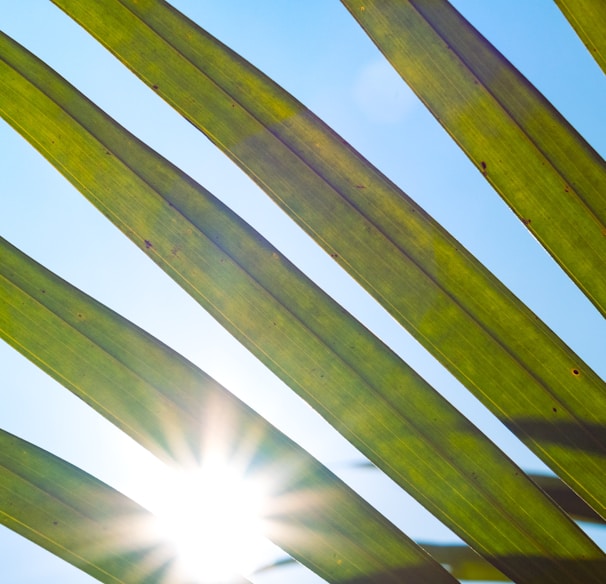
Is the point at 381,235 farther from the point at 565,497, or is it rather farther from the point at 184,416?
the point at 565,497

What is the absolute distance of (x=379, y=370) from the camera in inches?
38.6

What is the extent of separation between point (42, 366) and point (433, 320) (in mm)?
640

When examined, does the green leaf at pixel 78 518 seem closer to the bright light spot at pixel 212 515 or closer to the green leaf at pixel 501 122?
the bright light spot at pixel 212 515

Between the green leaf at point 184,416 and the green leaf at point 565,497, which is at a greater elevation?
the green leaf at point 565,497

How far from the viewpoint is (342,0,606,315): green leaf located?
1.00m

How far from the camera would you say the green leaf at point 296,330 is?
3.14 ft

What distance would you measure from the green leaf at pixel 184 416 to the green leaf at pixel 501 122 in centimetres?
58

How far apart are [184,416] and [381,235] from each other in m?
0.44

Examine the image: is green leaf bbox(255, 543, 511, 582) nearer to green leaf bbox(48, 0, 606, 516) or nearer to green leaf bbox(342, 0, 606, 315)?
green leaf bbox(48, 0, 606, 516)

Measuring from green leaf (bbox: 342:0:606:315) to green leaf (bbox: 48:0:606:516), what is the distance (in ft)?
0.09

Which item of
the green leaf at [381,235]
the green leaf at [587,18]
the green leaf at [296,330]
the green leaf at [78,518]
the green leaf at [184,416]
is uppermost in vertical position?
the green leaf at [587,18]

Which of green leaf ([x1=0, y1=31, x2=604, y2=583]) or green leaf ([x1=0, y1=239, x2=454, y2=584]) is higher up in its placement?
green leaf ([x1=0, y1=31, x2=604, y2=583])

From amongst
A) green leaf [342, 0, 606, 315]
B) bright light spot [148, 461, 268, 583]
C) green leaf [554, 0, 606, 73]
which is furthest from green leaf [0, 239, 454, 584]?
green leaf [554, 0, 606, 73]

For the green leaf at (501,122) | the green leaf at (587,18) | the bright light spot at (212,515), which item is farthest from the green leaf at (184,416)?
the green leaf at (587,18)
